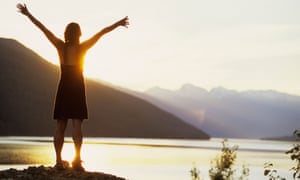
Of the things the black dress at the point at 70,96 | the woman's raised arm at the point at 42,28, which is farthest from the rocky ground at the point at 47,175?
the woman's raised arm at the point at 42,28

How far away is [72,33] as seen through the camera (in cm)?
1371

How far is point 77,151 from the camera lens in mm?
13852

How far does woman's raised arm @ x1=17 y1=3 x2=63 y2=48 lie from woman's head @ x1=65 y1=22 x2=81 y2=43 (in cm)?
16

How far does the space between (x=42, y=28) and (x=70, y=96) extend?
1.39 meters

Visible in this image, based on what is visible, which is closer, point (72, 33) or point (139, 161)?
point (72, 33)

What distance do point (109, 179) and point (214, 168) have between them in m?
3.94

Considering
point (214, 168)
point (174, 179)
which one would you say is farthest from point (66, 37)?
point (174, 179)

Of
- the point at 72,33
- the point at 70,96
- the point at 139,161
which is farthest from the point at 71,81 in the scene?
the point at 139,161

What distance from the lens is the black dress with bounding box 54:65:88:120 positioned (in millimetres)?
13641

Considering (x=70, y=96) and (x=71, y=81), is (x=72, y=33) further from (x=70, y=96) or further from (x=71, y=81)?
(x=70, y=96)

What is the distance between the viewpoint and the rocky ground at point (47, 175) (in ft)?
41.7

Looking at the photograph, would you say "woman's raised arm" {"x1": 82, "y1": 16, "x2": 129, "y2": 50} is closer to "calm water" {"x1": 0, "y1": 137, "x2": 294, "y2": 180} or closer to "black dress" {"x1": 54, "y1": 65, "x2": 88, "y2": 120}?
"black dress" {"x1": 54, "y1": 65, "x2": 88, "y2": 120}

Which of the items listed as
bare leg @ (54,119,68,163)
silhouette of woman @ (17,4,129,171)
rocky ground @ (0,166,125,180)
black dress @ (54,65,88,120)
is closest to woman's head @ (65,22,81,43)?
silhouette of woman @ (17,4,129,171)

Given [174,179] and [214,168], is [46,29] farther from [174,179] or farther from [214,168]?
[174,179]
